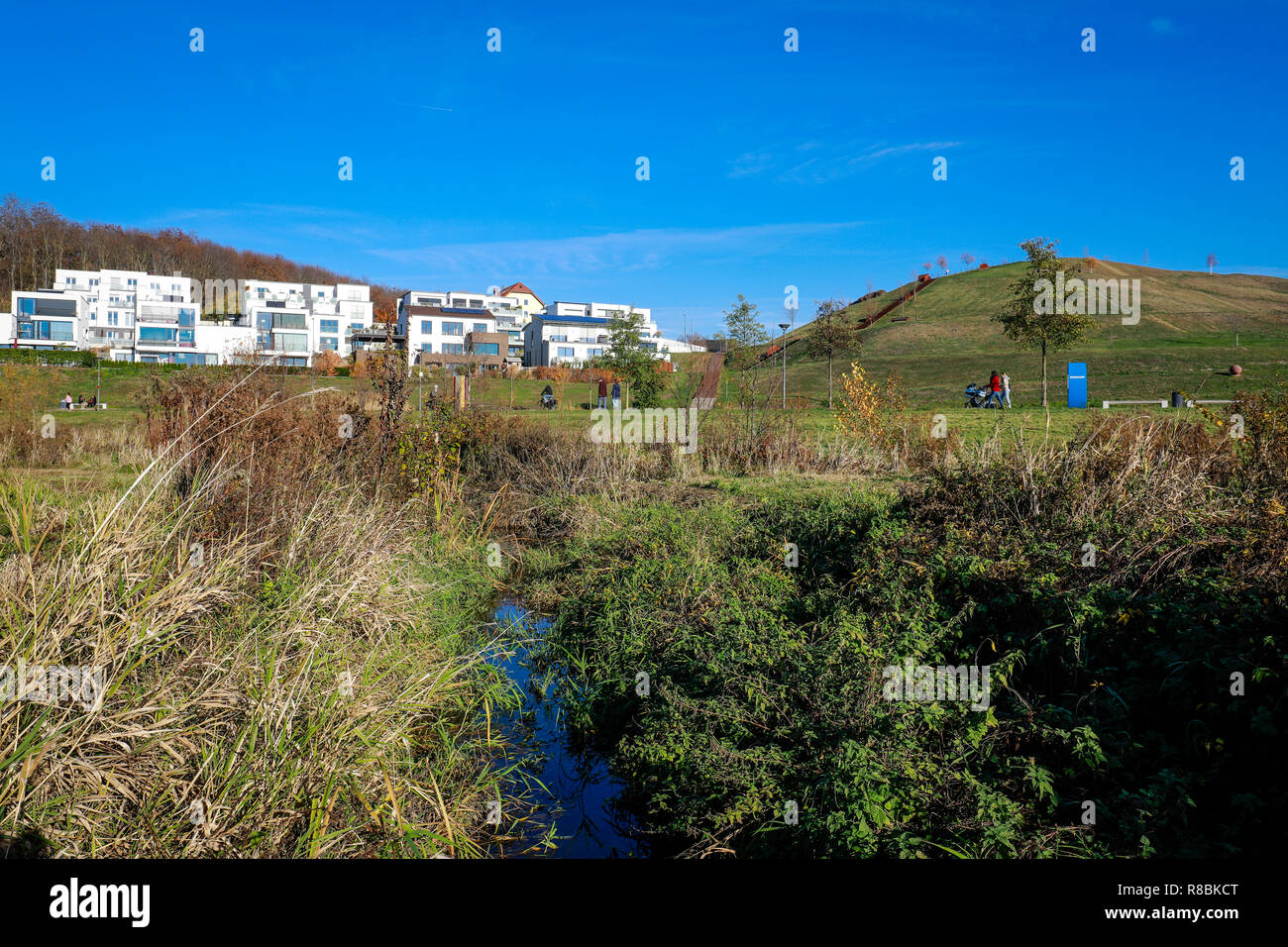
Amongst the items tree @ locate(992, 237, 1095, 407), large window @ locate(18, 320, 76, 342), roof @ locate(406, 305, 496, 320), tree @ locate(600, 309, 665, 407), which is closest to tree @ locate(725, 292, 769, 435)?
tree @ locate(600, 309, 665, 407)

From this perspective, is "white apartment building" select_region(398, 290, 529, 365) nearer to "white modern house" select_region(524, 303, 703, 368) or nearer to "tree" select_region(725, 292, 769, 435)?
"white modern house" select_region(524, 303, 703, 368)

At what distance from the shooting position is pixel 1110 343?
53.6 m

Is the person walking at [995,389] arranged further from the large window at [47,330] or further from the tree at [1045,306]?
the large window at [47,330]

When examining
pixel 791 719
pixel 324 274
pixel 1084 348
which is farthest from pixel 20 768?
pixel 324 274

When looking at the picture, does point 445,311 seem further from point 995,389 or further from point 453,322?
point 995,389

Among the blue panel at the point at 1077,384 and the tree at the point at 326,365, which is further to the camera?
the blue panel at the point at 1077,384

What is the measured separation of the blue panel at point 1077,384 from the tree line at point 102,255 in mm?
81493

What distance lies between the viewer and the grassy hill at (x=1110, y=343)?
118ft

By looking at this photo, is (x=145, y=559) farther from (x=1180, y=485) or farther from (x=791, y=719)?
(x=1180, y=485)

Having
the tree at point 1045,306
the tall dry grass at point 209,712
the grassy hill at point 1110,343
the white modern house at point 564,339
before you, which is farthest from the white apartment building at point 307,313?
the tall dry grass at point 209,712

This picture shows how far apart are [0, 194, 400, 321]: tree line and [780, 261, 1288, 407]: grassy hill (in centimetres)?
6161

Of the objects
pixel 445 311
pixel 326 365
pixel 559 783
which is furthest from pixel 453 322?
pixel 559 783
